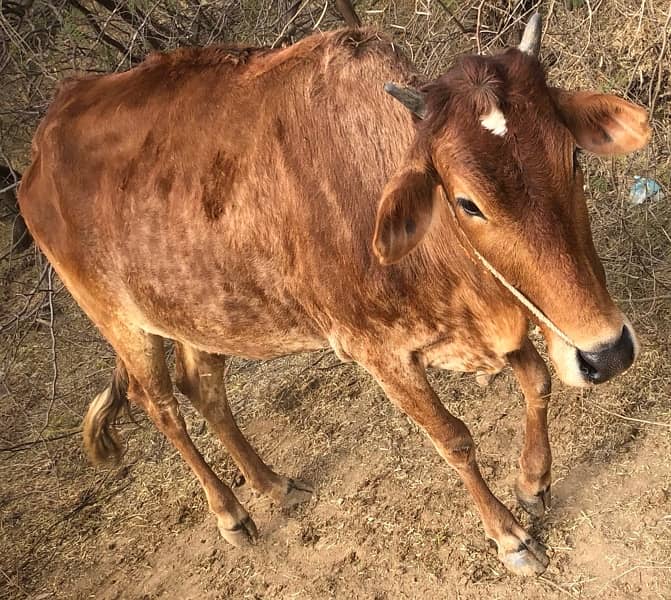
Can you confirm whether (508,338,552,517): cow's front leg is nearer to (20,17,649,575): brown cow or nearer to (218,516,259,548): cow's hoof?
(20,17,649,575): brown cow

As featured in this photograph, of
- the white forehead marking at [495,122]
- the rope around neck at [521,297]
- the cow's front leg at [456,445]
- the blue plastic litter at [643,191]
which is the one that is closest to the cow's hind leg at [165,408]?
the cow's front leg at [456,445]

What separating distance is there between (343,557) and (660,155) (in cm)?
313

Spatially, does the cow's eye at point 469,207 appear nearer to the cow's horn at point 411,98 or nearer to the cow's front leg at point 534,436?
the cow's horn at point 411,98

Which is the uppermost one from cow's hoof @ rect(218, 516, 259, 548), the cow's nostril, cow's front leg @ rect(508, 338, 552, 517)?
the cow's nostril

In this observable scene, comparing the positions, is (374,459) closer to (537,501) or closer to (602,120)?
(537,501)

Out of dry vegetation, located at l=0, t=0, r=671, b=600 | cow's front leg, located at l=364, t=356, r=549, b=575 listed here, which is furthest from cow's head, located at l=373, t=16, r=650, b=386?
dry vegetation, located at l=0, t=0, r=671, b=600

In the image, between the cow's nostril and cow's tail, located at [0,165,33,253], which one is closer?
the cow's nostril

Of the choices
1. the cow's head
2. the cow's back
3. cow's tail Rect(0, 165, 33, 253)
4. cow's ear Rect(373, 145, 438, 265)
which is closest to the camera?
the cow's head

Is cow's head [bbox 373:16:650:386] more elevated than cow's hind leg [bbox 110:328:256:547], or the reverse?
cow's head [bbox 373:16:650:386]

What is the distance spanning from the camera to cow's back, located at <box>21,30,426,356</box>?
2.58m

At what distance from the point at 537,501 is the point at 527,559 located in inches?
11.6

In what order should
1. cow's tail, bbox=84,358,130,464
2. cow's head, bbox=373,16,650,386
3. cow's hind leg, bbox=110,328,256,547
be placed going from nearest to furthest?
cow's head, bbox=373,16,650,386, cow's hind leg, bbox=110,328,256,547, cow's tail, bbox=84,358,130,464

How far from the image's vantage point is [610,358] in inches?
79.5

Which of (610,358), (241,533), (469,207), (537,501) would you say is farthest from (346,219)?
(241,533)
